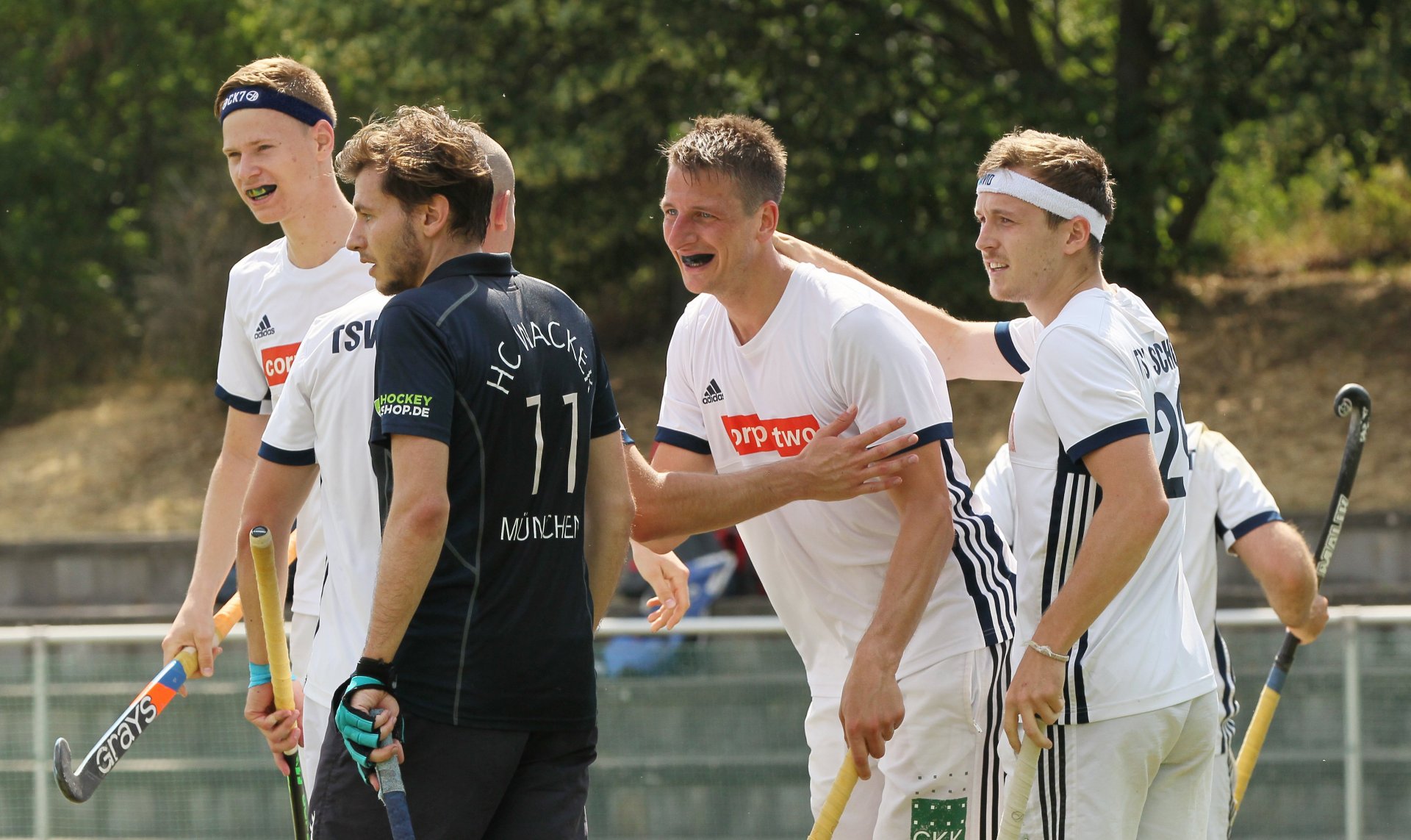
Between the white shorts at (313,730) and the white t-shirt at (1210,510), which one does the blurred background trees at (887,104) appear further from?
the white shorts at (313,730)

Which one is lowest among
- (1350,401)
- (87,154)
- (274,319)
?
(1350,401)

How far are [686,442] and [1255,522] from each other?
1787mm

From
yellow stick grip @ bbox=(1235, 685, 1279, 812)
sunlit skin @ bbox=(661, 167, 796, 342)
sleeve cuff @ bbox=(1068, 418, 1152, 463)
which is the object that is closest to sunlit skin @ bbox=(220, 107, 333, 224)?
sunlit skin @ bbox=(661, 167, 796, 342)

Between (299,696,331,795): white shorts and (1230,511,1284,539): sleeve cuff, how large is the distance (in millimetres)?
2753

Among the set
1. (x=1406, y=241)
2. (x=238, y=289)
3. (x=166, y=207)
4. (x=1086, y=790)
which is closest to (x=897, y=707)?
(x=1086, y=790)

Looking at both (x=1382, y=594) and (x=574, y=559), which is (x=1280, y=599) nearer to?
(x=574, y=559)

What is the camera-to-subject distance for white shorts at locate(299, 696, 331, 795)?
3.97 metres

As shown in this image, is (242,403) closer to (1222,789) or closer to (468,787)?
(468,787)

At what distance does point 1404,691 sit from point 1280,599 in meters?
2.13

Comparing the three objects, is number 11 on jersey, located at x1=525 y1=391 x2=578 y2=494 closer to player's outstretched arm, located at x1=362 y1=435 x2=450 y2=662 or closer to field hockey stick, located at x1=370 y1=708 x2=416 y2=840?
player's outstretched arm, located at x1=362 y1=435 x2=450 y2=662

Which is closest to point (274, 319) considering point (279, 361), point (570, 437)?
point (279, 361)

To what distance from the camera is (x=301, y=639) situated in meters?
4.47

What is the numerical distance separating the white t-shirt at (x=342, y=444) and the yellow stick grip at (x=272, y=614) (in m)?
0.13

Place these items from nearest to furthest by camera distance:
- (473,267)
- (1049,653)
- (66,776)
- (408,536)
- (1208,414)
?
(408,536) → (473,267) → (1049,653) → (66,776) → (1208,414)
